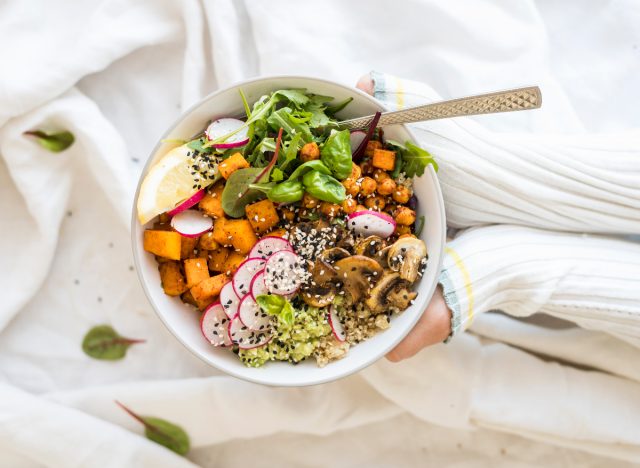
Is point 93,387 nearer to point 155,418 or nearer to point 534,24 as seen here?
point 155,418

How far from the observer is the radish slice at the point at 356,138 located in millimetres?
1363

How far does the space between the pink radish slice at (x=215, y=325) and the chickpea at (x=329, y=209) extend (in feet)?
1.03

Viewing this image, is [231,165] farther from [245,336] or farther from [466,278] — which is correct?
[466,278]

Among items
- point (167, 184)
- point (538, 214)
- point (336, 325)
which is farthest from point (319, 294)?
point (538, 214)

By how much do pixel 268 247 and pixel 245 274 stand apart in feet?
0.25

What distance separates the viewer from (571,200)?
1585 millimetres

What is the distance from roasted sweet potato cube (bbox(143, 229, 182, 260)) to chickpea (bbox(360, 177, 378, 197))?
41 centimetres

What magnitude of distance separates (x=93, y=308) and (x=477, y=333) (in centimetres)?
120

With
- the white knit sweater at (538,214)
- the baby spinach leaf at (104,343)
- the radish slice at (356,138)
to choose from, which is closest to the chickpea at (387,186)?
the radish slice at (356,138)

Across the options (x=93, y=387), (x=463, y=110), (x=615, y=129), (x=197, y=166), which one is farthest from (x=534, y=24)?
(x=93, y=387)

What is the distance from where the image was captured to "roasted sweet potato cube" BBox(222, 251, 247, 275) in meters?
1.34

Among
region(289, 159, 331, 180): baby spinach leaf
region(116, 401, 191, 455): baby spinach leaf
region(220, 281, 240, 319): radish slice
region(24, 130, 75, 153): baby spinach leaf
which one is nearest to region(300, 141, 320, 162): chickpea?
region(289, 159, 331, 180): baby spinach leaf

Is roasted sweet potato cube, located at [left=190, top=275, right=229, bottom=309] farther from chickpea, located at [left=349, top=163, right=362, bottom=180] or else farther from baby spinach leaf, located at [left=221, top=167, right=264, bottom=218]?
chickpea, located at [left=349, top=163, right=362, bottom=180]

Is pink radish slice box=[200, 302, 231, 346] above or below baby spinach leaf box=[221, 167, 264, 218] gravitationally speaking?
below
